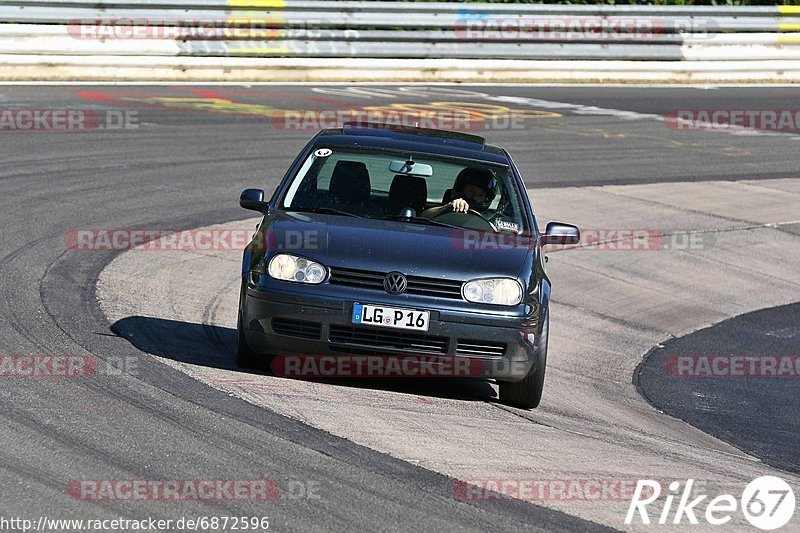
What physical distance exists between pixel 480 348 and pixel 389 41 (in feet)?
58.5

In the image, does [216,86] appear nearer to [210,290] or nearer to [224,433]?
[210,290]

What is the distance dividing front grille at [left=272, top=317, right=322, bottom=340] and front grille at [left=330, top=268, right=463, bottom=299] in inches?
11.1

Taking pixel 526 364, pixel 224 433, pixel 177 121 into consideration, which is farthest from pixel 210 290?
pixel 177 121

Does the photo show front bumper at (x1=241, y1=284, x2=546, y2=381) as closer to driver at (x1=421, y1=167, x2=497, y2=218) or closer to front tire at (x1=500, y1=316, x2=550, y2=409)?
front tire at (x1=500, y1=316, x2=550, y2=409)

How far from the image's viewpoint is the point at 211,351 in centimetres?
833

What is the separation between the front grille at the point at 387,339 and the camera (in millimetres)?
7324

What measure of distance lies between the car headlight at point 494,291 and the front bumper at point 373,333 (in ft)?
0.35

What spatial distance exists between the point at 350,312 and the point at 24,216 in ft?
20.0

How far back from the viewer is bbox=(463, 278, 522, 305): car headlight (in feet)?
24.5

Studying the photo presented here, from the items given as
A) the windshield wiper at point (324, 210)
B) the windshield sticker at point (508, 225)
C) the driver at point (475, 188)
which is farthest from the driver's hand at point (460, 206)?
the windshield wiper at point (324, 210)

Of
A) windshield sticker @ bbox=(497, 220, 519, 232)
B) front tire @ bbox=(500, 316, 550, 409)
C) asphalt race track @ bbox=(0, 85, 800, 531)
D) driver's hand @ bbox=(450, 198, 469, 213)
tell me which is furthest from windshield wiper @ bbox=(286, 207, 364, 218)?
front tire @ bbox=(500, 316, 550, 409)

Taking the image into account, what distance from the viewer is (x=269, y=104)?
2084 centimetres

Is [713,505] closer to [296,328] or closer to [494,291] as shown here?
[494,291]

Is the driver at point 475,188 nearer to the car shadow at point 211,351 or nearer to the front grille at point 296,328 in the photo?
the car shadow at point 211,351
